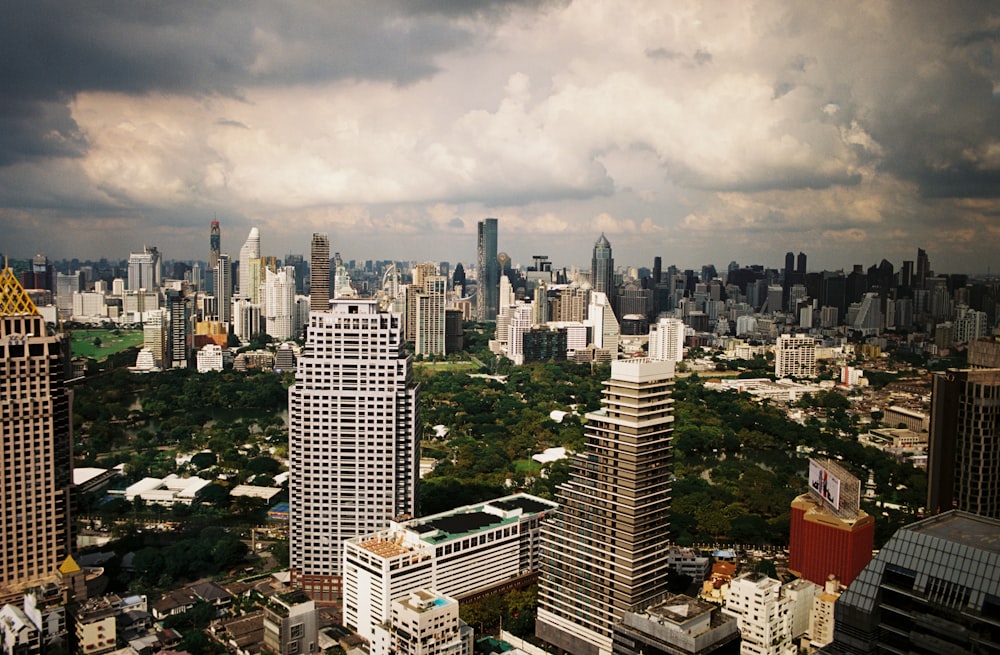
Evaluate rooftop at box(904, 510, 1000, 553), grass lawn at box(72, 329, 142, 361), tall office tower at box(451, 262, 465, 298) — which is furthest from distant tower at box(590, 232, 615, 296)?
rooftop at box(904, 510, 1000, 553)

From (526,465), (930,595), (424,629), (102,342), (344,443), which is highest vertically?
(930,595)

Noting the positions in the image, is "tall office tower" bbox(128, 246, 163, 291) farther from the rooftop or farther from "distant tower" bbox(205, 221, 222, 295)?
the rooftop

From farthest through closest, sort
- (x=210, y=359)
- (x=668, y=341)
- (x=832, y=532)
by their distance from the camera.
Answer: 1. (x=668, y=341)
2. (x=210, y=359)
3. (x=832, y=532)

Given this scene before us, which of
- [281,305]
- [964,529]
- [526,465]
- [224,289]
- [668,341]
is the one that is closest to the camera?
[964,529]

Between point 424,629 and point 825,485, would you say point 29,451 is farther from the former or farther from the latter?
point 825,485

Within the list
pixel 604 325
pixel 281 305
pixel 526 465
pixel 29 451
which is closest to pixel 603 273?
pixel 604 325

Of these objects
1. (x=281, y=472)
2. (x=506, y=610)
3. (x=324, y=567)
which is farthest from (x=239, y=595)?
(x=281, y=472)
